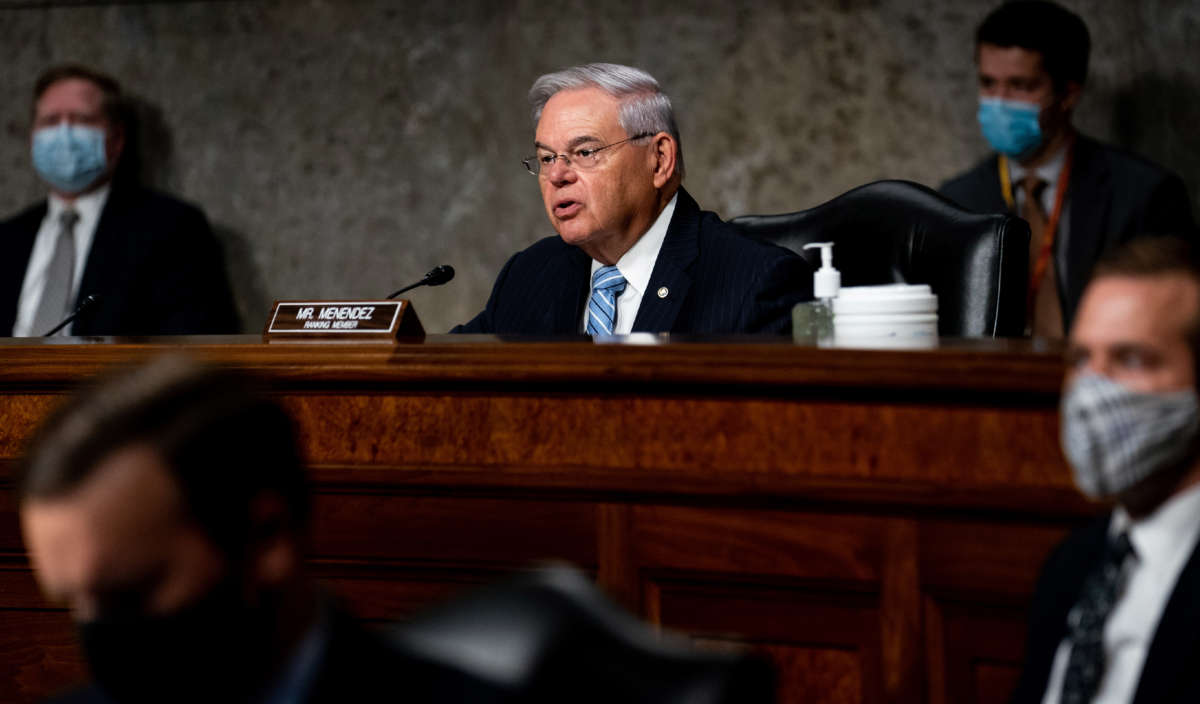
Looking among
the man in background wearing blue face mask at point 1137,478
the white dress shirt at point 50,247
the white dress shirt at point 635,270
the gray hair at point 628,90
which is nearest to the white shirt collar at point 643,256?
the white dress shirt at point 635,270

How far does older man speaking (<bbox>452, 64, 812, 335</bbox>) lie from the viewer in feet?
9.46

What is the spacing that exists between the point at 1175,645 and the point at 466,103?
3787mm

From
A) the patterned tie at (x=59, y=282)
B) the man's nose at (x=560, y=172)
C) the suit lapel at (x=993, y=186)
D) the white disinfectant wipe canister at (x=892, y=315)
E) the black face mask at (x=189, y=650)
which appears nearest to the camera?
the black face mask at (x=189, y=650)

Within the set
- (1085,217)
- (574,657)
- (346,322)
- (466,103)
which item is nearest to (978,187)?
(1085,217)

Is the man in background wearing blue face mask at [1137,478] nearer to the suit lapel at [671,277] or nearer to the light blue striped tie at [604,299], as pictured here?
the suit lapel at [671,277]

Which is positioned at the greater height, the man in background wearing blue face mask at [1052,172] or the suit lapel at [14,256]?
the man in background wearing blue face mask at [1052,172]

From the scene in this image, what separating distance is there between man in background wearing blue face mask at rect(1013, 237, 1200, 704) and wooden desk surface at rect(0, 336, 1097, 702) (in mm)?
246

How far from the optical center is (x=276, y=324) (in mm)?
2281

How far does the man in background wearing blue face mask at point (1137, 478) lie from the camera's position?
4.27 ft

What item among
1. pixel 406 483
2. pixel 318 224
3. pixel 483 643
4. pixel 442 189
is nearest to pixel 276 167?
pixel 318 224

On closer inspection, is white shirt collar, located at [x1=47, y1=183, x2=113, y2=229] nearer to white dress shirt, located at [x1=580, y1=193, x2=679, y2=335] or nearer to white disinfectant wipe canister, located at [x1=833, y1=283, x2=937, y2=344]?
white dress shirt, located at [x1=580, y1=193, x2=679, y2=335]

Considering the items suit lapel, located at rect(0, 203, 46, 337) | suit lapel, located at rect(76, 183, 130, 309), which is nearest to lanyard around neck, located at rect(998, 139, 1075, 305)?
suit lapel, located at rect(76, 183, 130, 309)

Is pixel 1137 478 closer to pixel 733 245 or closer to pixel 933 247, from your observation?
pixel 933 247

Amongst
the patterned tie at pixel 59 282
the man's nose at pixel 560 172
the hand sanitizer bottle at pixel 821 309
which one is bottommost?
the patterned tie at pixel 59 282
